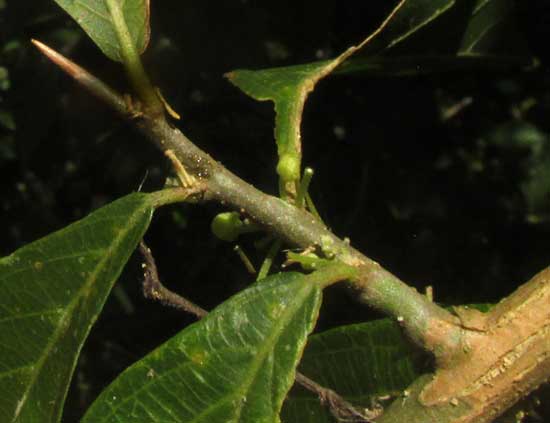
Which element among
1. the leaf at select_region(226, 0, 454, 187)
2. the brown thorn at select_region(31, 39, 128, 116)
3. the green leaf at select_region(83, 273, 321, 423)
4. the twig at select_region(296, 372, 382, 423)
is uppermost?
the brown thorn at select_region(31, 39, 128, 116)

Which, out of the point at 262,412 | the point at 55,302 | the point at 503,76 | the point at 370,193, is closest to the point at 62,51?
the point at 370,193

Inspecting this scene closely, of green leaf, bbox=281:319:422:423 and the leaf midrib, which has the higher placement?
the leaf midrib

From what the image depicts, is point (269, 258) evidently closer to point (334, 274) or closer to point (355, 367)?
point (334, 274)

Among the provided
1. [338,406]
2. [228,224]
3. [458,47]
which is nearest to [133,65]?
[228,224]

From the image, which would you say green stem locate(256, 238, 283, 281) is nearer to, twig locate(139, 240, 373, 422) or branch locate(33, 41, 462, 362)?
branch locate(33, 41, 462, 362)

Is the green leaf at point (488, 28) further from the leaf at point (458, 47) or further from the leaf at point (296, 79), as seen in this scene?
the leaf at point (296, 79)

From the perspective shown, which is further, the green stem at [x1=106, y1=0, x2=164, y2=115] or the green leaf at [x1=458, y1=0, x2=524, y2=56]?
the green leaf at [x1=458, y1=0, x2=524, y2=56]

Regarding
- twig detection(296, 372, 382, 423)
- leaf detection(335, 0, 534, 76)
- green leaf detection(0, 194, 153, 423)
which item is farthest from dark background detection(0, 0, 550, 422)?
green leaf detection(0, 194, 153, 423)

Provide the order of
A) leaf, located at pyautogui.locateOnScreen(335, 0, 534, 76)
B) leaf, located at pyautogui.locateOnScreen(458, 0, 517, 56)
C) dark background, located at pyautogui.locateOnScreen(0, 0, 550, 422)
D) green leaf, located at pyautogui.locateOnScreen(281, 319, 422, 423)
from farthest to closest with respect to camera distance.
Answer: dark background, located at pyautogui.locateOnScreen(0, 0, 550, 422) → leaf, located at pyautogui.locateOnScreen(458, 0, 517, 56) → leaf, located at pyautogui.locateOnScreen(335, 0, 534, 76) → green leaf, located at pyautogui.locateOnScreen(281, 319, 422, 423)
